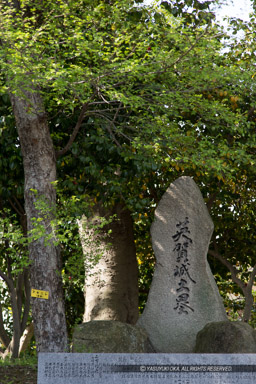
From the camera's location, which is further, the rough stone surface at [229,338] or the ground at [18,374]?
the ground at [18,374]

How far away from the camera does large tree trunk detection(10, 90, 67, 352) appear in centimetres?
748

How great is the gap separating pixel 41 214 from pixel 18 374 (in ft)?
7.38

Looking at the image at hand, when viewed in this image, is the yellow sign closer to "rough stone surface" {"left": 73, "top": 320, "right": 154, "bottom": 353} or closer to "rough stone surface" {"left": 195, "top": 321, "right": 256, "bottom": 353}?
"rough stone surface" {"left": 73, "top": 320, "right": 154, "bottom": 353}

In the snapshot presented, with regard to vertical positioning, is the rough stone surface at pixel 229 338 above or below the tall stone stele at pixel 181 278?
below

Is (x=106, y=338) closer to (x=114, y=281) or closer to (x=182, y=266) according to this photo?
(x=182, y=266)

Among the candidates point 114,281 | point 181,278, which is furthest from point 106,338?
point 114,281

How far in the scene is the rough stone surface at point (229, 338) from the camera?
6.58 m

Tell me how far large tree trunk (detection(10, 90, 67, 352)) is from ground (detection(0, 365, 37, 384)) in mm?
397

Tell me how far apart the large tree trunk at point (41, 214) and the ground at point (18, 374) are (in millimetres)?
397

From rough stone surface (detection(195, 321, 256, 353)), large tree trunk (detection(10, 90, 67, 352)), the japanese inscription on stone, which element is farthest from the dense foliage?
rough stone surface (detection(195, 321, 256, 353))

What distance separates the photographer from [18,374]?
7480 mm

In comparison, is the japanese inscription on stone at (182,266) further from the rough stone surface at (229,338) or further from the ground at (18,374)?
the ground at (18,374)

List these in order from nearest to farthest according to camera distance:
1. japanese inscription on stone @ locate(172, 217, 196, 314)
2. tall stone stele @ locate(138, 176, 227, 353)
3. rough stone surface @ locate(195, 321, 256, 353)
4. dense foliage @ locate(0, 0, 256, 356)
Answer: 1. rough stone surface @ locate(195, 321, 256, 353)
2. dense foliage @ locate(0, 0, 256, 356)
3. tall stone stele @ locate(138, 176, 227, 353)
4. japanese inscription on stone @ locate(172, 217, 196, 314)

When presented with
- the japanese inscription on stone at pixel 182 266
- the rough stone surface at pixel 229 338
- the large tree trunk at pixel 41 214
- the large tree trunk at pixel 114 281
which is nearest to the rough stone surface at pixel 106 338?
the large tree trunk at pixel 41 214
